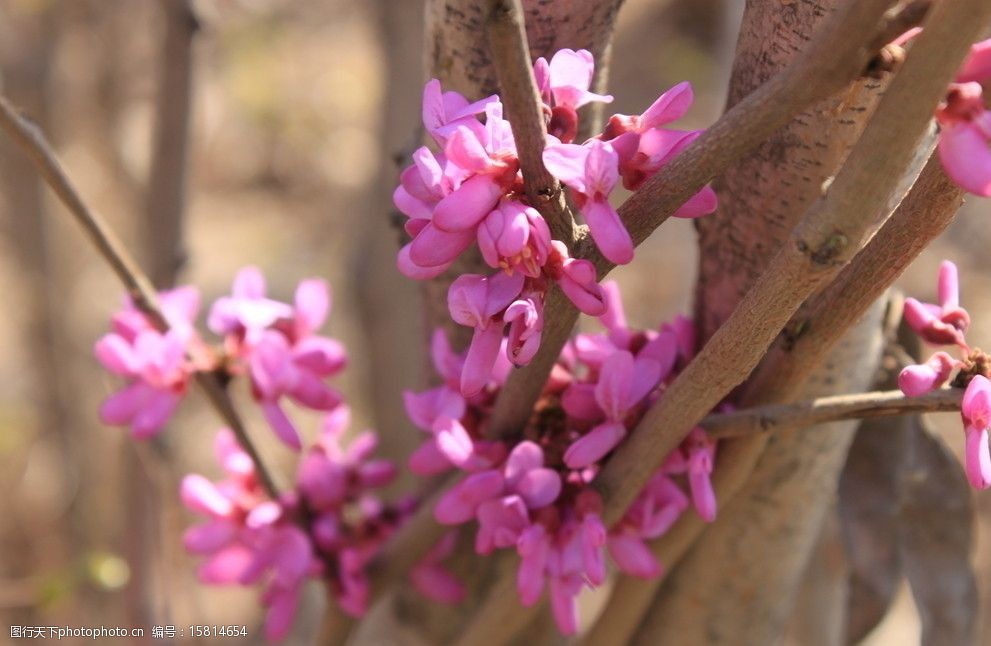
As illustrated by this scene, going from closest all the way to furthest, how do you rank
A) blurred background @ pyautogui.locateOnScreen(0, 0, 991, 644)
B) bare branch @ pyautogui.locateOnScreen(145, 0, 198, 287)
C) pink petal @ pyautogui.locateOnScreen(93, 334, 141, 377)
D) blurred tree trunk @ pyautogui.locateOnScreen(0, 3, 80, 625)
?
pink petal @ pyautogui.locateOnScreen(93, 334, 141, 377) → bare branch @ pyautogui.locateOnScreen(145, 0, 198, 287) → blurred background @ pyautogui.locateOnScreen(0, 0, 991, 644) → blurred tree trunk @ pyautogui.locateOnScreen(0, 3, 80, 625)

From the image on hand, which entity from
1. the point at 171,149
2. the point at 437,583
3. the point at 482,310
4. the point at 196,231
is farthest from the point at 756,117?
the point at 196,231

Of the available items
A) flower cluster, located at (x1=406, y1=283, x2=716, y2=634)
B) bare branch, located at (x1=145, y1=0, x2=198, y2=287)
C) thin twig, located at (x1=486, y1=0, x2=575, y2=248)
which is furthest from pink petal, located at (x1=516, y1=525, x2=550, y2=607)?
bare branch, located at (x1=145, y1=0, x2=198, y2=287)

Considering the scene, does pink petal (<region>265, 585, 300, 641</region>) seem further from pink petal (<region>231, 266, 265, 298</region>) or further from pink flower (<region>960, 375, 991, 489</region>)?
pink flower (<region>960, 375, 991, 489</region>)

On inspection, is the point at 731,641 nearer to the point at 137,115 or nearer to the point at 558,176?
the point at 558,176

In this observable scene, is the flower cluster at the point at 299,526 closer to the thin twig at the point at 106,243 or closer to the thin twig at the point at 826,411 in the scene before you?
the thin twig at the point at 106,243

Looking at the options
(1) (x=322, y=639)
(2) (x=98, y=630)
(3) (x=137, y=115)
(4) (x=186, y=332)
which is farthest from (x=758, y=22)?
(3) (x=137, y=115)

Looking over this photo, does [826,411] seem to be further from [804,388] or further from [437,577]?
[437,577]
